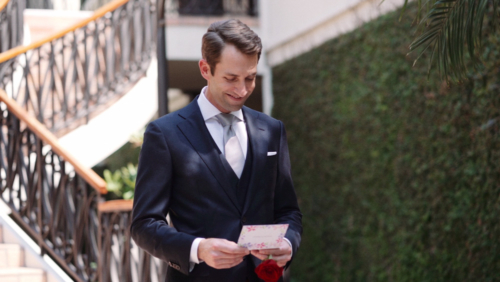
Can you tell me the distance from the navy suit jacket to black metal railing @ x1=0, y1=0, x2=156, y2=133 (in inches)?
212

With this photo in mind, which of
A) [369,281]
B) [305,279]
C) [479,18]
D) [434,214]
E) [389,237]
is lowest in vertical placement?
[305,279]

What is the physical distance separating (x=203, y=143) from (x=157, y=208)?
275 millimetres

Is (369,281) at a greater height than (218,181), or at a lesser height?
lesser

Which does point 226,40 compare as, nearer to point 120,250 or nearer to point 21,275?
point 120,250

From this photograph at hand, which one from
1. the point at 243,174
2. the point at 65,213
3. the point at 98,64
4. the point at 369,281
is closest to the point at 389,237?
the point at 369,281

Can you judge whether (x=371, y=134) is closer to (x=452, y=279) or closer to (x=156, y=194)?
(x=452, y=279)

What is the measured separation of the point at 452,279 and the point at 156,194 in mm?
4337

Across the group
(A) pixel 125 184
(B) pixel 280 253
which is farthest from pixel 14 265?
(B) pixel 280 253

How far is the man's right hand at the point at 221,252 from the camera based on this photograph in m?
1.77

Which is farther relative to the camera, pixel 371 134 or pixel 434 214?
pixel 371 134

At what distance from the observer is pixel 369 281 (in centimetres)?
685

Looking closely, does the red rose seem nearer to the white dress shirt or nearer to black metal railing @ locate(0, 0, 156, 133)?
the white dress shirt

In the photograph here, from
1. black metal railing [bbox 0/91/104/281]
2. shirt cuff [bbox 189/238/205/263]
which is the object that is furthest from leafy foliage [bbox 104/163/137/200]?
shirt cuff [bbox 189/238/205/263]

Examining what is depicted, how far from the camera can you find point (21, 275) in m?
5.00
